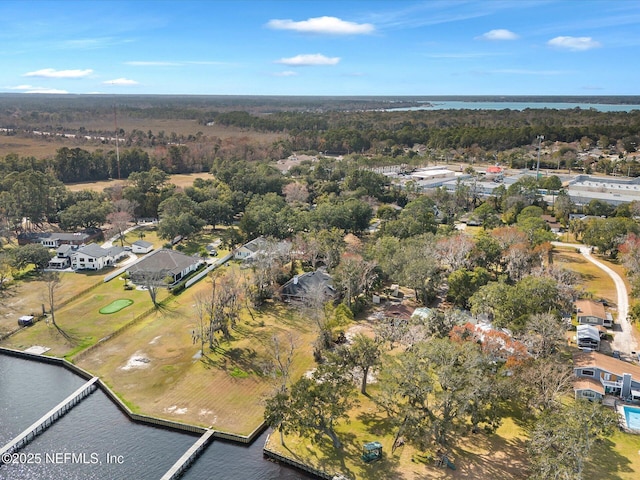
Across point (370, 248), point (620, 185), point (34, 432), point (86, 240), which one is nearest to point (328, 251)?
point (370, 248)

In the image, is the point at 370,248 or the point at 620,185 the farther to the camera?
the point at 620,185

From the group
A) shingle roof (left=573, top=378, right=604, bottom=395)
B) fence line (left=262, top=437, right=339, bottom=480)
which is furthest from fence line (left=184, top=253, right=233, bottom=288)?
shingle roof (left=573, top=378, right=604, bottom=395)

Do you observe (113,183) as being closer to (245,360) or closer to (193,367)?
(193,367)

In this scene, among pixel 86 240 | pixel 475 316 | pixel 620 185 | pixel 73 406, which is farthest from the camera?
pixel 620 185

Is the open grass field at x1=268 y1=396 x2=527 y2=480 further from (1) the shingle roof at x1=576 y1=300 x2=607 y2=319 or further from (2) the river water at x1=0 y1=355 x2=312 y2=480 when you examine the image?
(1) the shingle roof at x1=576 y1=300 x2=607 y2=319

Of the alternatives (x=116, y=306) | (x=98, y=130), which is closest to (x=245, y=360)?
(x=116, y=306)

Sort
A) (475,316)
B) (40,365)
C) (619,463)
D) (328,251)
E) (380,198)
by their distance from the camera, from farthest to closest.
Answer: (380,198), (328,251), (475,316), (40,365), (619,463)

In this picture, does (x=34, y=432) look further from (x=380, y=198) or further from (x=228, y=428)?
(x=380, y=198)
